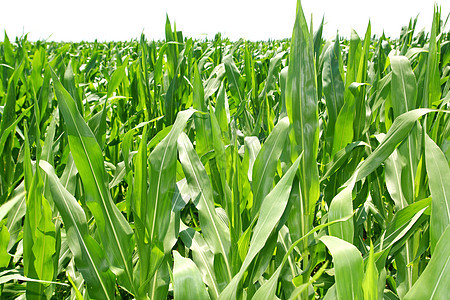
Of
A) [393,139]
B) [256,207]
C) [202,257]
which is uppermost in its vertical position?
[393,139]

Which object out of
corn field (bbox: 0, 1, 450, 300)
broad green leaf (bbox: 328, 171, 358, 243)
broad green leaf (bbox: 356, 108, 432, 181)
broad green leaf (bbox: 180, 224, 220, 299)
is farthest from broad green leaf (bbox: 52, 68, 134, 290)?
broad green leaf (bbox: 356, 108, 432, 181)

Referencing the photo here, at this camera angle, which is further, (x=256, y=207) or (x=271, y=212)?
(x=256, y=207)

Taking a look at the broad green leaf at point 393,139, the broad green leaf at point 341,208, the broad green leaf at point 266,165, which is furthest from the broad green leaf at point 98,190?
the broad green leaf at point 393,139

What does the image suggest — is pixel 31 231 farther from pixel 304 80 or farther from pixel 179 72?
pixel 179 72

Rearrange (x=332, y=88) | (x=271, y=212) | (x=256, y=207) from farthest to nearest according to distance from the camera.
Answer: (x=332, y=88) < (x=256, y=207) < (x=271, y=212)

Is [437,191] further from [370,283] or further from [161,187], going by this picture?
[161,187]

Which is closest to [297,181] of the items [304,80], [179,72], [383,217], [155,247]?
[304,80]

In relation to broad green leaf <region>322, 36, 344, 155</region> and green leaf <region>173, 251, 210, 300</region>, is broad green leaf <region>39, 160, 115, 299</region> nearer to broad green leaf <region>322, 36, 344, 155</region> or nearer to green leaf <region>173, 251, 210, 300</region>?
green leaf <region>173, 251, 210, 300</region>

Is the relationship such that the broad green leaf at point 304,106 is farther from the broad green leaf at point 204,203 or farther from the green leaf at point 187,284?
the green leaf at point 187,284

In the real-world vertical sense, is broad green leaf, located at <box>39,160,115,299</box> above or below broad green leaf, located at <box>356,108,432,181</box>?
below

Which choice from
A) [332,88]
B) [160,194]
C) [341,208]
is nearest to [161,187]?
[160,194]

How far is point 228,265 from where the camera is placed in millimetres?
663

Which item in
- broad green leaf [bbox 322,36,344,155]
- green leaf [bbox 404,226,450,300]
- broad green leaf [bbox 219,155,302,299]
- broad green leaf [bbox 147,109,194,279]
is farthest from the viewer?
broad green leaf [bbox 322,36,344,155]

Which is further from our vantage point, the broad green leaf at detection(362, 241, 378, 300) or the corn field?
the corn field
